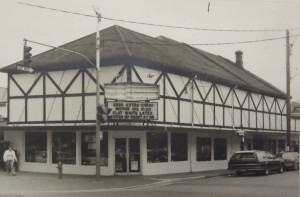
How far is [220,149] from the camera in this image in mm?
37312

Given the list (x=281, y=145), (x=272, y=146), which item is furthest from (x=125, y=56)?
(x=281, y=145)

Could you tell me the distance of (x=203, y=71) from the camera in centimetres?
3388

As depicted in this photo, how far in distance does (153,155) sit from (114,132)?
9.60 ft

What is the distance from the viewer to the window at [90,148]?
28.3m

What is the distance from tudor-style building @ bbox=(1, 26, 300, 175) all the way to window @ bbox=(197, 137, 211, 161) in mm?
72

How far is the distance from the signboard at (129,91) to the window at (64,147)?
4836 mm

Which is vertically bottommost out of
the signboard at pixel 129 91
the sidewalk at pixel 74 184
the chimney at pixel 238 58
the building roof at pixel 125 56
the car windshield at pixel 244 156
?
the sidewalk at pixel 74 184

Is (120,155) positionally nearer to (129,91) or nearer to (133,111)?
(133,111)

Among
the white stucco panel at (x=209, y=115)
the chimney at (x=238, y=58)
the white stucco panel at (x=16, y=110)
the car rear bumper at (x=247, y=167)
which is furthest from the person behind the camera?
the chimney at (x=238, y=58)

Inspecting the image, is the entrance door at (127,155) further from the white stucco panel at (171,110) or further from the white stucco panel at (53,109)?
the white stucco panel at (53,109)

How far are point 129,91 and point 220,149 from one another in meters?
13.3

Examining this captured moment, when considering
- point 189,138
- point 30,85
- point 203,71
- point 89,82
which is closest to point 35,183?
point 89,82

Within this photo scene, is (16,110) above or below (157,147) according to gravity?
above

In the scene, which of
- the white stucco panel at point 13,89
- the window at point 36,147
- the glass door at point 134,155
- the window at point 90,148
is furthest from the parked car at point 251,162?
the white stucco panel at point 13,89
